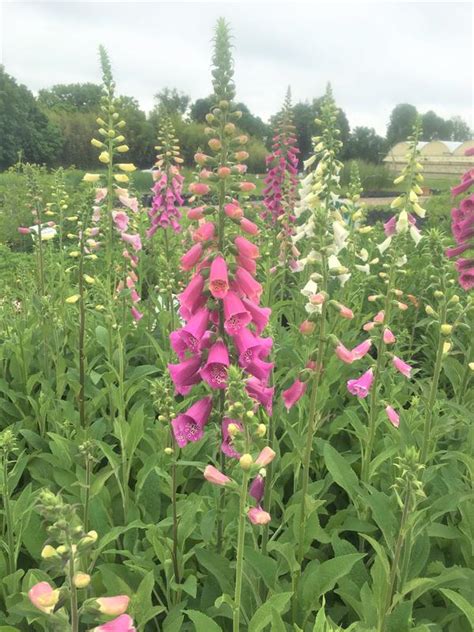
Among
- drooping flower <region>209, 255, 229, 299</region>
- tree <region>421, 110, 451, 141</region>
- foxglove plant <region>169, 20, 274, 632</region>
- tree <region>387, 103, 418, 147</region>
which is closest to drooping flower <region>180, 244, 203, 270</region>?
foxglove plant <region>169, 20, 274, 632</region>

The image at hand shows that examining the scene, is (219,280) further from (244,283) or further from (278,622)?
(278,622)

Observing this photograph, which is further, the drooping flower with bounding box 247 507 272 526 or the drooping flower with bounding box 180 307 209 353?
the drooping flower with bounding box 180 307 209 353

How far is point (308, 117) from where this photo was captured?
147 ft

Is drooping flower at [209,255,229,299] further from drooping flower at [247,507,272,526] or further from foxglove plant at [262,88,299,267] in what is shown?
foxglove plant at [262,88,299,267]

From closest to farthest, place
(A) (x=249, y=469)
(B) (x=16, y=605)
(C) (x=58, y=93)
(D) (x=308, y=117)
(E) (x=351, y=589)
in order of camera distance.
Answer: (A) (x=249, y=469), (B) (x=16, y=605), (E) (x=351, y=589), (D) (x=308, y=117), (C) (x=58, y=93)

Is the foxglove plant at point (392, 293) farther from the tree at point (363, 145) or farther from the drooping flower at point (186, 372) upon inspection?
the tree at point (363, 145)

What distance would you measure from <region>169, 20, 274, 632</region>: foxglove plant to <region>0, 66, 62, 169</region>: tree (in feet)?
149

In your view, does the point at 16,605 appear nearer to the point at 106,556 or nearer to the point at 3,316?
the point at 106,556

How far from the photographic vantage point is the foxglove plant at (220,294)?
242 cm

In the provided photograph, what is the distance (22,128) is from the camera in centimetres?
4578

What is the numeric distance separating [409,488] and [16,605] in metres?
1.81

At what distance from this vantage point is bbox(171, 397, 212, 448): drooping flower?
8.32ft

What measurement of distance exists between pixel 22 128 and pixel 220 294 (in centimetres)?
4897

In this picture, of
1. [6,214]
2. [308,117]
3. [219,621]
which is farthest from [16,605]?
[308,117]
